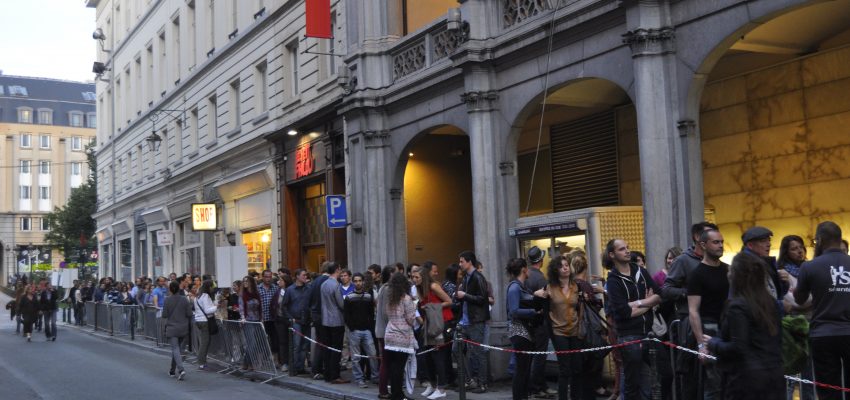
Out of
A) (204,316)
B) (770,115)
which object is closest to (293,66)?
(204,316)

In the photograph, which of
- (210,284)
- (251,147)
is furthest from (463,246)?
(251,147)

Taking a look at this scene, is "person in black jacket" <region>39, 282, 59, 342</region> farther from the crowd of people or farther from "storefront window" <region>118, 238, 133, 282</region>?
"storefront window" <region>118, 238, 133, 282</region>

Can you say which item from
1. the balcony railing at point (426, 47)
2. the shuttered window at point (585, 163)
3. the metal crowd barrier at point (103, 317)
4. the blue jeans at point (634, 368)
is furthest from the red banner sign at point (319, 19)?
the blue jeans at point (634, 368)

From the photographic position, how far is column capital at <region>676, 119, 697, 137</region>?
1238 centimetres

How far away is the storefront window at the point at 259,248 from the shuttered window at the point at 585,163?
440 inches

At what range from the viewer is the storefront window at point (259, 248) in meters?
27.7

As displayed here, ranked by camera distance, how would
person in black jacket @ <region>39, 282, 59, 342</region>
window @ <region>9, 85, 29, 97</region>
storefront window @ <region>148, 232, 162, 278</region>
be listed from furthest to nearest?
window @ <region>9, 85, 29, 97</region> < storefront window @ <region>148, 232, 162, 278</region> < person in black jacket @ <region>39, 282, 59, 342</region>

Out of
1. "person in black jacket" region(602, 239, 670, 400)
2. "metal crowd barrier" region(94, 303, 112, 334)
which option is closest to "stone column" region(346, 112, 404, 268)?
"person in black jacket" region(602, 239, 670, 400)

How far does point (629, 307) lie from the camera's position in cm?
921

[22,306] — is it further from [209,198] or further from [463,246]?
[463,246]

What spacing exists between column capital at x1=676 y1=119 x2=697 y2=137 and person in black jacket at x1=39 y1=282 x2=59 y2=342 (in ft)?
73.8

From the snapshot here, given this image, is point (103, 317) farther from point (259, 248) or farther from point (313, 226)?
point (313, 226)

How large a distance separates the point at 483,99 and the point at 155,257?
27.4 m

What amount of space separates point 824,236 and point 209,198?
26727 millimetres
